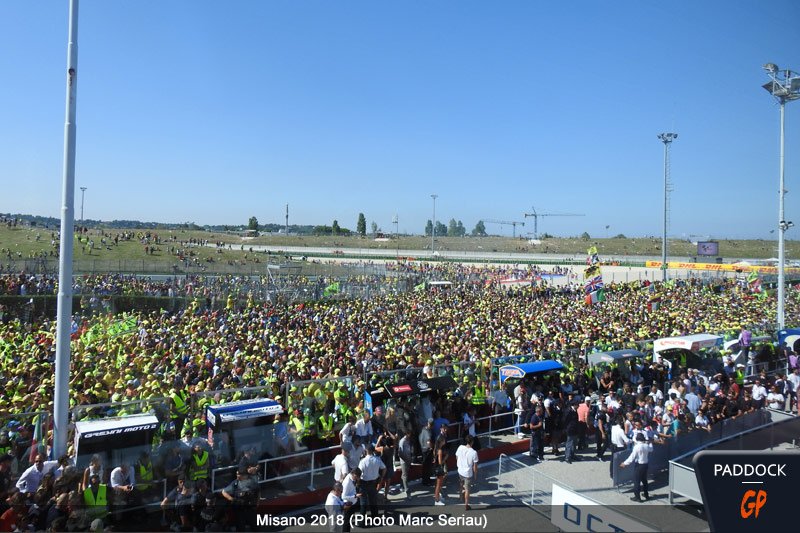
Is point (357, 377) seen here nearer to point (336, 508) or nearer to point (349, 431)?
point (349, 431)

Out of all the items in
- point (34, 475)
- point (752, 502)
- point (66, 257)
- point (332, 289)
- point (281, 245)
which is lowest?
point (34, 475)

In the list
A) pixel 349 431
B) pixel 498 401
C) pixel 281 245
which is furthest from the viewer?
pixel 281 245

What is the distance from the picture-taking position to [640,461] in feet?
29.4

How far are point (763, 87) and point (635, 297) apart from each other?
47.4 feet

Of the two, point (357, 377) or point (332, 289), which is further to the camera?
point (332, 289)

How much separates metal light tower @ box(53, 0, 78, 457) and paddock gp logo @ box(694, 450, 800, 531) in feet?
24.6

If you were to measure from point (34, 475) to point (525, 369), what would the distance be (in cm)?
953

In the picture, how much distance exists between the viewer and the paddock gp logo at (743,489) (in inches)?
100

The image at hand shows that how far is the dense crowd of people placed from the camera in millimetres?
8938

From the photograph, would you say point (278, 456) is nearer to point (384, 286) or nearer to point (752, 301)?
point (384, 286)

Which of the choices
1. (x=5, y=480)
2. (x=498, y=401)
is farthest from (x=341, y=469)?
(x=498, y=401)

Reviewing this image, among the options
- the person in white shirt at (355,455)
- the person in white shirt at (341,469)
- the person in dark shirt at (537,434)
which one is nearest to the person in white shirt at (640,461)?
the person in dark shirt at (537,434)

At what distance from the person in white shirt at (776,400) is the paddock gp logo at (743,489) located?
12631mm

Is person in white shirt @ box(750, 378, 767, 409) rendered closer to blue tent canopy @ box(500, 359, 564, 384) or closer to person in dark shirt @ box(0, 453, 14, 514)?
blue tent canopy @ box(500, 359, 564, 384)
